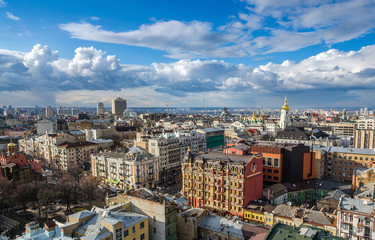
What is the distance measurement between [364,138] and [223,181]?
11384 centimetres

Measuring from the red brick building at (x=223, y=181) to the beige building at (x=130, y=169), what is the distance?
2328cm

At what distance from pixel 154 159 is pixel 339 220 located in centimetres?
6462

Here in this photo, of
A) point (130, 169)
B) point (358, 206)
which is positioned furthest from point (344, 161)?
point (130, 169)

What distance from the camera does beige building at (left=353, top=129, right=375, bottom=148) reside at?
143125 mm

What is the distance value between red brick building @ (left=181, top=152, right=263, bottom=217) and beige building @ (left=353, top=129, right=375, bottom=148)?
334 feet

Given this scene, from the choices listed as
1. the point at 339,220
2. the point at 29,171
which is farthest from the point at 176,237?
the point at 29,171

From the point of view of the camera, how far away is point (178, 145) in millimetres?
119625

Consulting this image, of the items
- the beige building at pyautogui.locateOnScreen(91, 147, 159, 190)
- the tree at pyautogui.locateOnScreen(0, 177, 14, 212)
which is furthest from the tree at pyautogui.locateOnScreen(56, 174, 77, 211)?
the beige building at pyautogui.locateOnScreen(91, 147, 159, 190)

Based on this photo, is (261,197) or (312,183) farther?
(312,183)

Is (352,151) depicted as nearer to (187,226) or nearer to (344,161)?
(344,161)

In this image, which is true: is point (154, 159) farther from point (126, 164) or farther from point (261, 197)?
point (261, 197)

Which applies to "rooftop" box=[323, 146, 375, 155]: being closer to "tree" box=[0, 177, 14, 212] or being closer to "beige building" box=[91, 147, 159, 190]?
"beige building" box=[91, 147, 159, 190]

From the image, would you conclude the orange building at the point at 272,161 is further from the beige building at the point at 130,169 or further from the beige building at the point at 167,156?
the beige building at the point at 130,169

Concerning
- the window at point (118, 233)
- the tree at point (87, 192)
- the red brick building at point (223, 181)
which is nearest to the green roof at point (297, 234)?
the window at point (118, 233)
